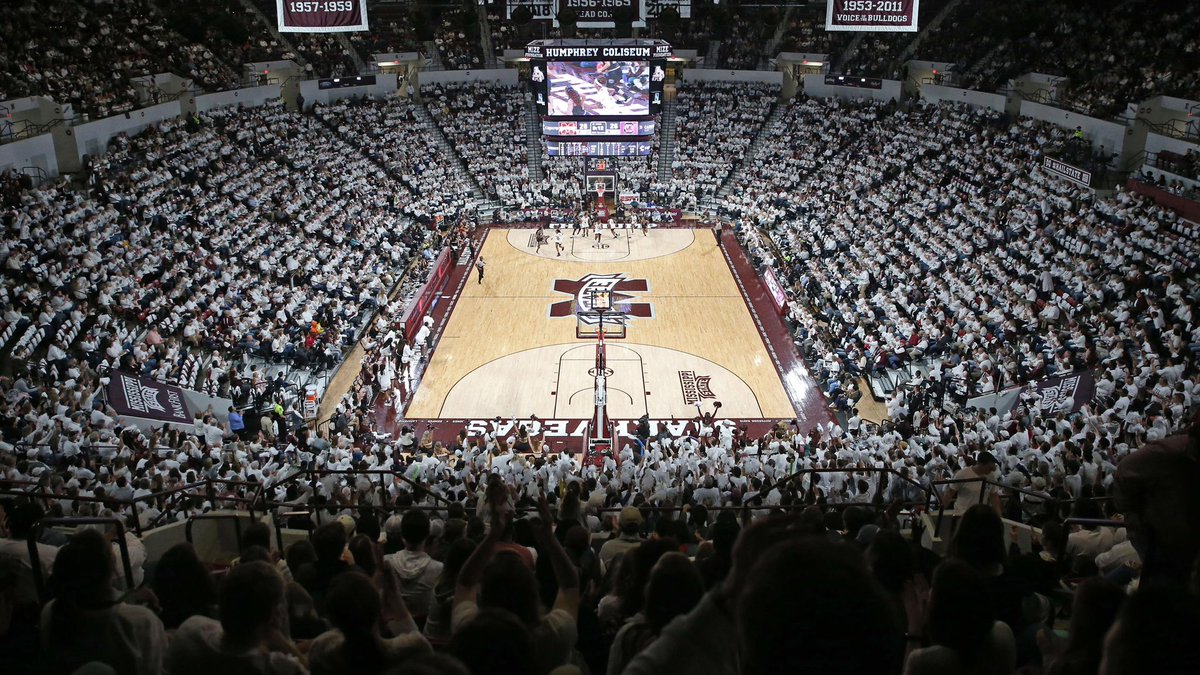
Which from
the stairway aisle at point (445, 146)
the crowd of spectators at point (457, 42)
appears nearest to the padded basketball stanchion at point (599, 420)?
the stairway aisle at point (445, 146)

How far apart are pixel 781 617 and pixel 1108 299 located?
2157 cm

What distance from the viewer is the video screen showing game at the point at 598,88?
109 feet

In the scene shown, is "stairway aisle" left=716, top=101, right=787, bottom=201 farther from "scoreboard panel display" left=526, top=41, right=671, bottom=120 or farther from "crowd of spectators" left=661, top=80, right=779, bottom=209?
"scoreboard panel display" left=526, top=41, right=671, bottom=120

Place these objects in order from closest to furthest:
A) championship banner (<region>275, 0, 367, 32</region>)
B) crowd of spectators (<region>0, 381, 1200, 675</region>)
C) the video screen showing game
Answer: crowd of spectators (<region>0, 381, 1200, 675</region>) < championship banner (<region>275, 0, 367, 32</region>) < the video screen showing game

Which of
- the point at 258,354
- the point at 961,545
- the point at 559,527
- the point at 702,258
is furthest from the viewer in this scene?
the point at 702,258

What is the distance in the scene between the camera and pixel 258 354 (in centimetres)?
2169

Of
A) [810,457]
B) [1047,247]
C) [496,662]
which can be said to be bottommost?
[810,457]

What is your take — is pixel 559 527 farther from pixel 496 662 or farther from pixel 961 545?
pixel 496 662

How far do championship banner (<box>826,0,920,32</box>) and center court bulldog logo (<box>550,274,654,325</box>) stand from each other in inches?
438

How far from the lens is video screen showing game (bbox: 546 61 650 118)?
3331 cm

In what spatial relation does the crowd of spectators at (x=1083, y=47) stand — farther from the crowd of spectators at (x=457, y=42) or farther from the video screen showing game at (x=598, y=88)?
the crowd of spectators at (x=457, y=42)

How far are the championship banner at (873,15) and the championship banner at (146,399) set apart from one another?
76.5 feet

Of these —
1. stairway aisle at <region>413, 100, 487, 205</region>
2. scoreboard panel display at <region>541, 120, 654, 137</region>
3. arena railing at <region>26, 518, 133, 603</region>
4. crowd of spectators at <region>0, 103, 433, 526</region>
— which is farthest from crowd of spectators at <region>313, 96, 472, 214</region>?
arena railing at <region>26, 518, 133, 603</region>

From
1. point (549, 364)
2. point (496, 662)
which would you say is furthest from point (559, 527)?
point (549, 364)
